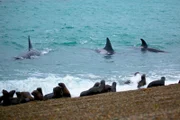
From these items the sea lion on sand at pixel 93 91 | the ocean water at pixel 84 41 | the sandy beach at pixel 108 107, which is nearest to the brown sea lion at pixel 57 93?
the sandy beach at pixel 108 107

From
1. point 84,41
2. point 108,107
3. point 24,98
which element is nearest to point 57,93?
point 24,98

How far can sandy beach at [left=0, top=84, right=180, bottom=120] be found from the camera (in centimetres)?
709

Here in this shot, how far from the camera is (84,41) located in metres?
23.3

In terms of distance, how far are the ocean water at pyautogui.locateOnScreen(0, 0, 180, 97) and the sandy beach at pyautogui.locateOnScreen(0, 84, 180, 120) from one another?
2572 mm

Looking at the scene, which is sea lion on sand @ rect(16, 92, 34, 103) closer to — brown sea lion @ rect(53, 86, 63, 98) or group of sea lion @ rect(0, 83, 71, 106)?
group of sea lion @ rect(0, 83, 71, 106)

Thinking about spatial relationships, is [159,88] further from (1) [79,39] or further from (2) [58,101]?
(1) [79,39]

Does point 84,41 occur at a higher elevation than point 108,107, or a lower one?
higher

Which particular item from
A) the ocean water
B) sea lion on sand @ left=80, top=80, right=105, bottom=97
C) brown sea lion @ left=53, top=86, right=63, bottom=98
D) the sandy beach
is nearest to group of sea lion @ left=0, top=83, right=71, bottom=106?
brown sea lion @ left=53, top=86, right=63, bottom=98

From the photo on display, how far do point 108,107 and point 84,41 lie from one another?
51.9ft

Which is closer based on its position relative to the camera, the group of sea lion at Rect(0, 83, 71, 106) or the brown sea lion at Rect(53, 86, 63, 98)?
the group of sea lion at Rect(0, 83, 71, 106)

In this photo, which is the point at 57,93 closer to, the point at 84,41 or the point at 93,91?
the point at 93,91

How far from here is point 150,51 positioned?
19172mm

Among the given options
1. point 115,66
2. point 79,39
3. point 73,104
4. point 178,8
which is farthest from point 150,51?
point 178,8

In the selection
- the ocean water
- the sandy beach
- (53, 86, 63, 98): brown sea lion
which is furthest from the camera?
the ocean water
